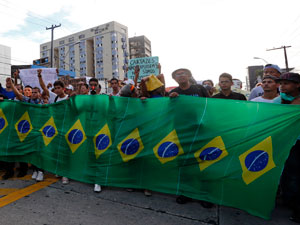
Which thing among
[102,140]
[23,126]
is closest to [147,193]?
[102,140]

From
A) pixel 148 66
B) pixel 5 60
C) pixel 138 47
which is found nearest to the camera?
pixel 148 66

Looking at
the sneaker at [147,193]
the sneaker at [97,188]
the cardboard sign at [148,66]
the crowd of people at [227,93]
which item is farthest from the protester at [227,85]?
the cardboard sign at [148,66]

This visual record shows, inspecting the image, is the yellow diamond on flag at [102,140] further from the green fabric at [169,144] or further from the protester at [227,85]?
the protester at [227,85]

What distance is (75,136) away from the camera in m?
3.52

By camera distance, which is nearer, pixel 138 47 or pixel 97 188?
pixel 97 188

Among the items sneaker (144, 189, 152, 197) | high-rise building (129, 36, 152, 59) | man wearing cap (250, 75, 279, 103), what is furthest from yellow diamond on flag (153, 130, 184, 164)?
high-rise building (129, 36, 152, 59)

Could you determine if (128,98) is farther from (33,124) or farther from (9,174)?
(9,174)

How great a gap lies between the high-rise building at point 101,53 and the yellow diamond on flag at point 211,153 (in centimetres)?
6336

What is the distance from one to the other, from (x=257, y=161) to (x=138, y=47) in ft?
266

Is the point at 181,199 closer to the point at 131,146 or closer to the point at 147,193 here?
the point at 147,193

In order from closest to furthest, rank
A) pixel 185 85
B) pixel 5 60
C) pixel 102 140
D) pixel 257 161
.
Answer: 1. pixel 257 161
2. pixel 102 140
3. pixel 185 85
4. pixel 5 60

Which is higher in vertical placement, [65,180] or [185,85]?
[185,85]

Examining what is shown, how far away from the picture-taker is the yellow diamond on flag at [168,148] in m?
2.88

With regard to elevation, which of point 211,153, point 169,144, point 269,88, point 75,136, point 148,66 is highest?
Answer: point 148,66
